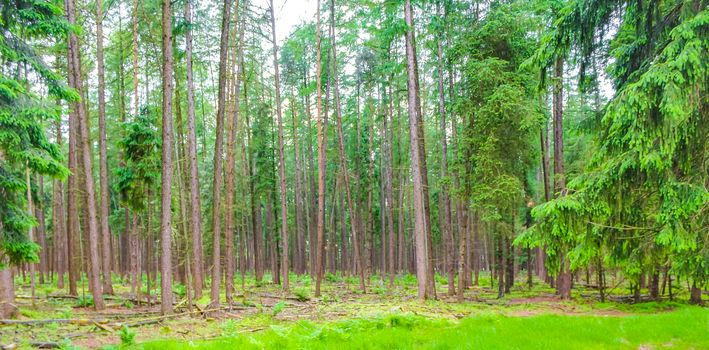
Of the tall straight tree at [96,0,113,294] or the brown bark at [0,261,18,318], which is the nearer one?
the brown bark at [0,261,18,318]

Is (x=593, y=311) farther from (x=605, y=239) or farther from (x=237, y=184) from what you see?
(x=237, y=184)

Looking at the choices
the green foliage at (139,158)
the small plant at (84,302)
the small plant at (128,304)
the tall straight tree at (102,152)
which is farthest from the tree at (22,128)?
the small plant at (128,304)

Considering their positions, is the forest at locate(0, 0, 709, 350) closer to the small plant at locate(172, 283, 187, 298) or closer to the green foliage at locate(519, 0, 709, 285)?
the green foliage at locate(519, 0, 709, 285)

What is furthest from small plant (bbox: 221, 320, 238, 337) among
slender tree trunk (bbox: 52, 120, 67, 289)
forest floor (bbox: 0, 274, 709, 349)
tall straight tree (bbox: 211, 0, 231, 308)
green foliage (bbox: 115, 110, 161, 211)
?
→ slender tree trunk (bbox: 52, 120, 67, 289)

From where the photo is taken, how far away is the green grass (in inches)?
291

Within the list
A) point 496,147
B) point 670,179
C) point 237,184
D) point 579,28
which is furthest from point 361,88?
point 670,179

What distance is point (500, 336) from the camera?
7852mm

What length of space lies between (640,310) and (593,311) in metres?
1.47

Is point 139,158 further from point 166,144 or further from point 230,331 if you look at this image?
point 230,331

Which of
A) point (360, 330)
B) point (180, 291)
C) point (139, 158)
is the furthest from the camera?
point (180, 291)

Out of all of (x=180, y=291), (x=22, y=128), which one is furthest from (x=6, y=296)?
(x=180, y=291)

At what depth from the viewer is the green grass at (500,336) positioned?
7383mm

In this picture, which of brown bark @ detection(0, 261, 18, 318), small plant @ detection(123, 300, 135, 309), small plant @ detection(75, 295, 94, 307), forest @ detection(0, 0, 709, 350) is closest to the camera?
forest @ detection(0, 0, 709, 350)

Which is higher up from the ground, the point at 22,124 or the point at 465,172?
the point at 22,124
